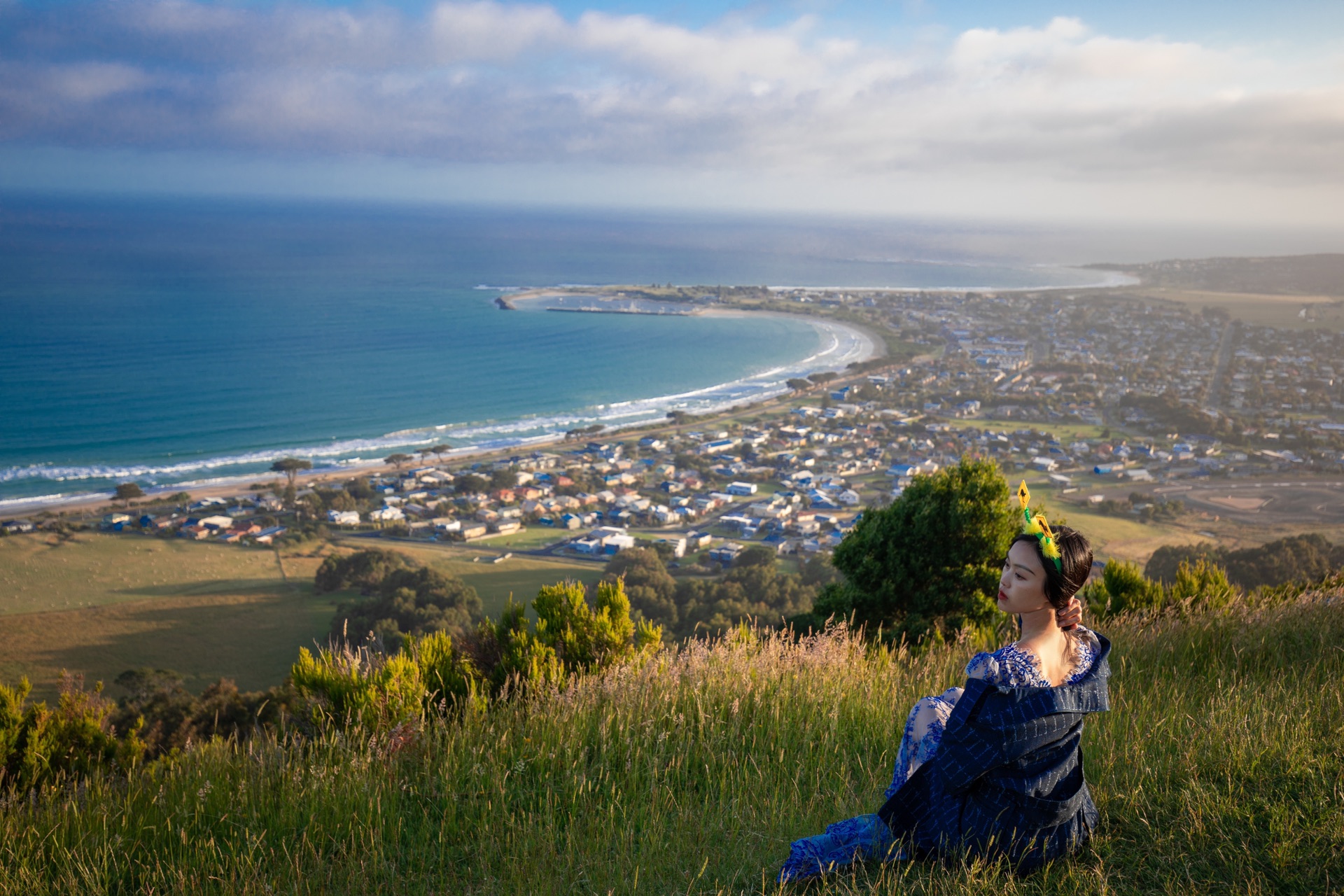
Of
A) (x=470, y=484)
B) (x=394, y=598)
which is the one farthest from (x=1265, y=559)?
(x=470, y=484)

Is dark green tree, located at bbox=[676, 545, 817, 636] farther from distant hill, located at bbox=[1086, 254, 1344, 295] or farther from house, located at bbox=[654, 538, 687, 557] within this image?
distant hill, located at bbox=[1086, 254, 1344, 295]

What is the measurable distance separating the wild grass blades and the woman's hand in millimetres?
780

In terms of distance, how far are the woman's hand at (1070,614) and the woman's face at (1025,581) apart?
8 cm

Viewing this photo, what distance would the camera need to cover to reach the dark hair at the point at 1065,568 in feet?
7.91

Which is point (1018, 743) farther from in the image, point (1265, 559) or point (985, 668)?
point (1265, 559)

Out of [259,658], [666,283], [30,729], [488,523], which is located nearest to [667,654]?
[30,729]

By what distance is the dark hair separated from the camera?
95.0 inches

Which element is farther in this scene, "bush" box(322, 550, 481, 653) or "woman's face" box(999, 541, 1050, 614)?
"bush" box(322, 550, 481, 653)

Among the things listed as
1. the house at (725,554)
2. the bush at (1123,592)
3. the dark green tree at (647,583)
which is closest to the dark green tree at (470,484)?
Result: the dark green tree at (647,583)

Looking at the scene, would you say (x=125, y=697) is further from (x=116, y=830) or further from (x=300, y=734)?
(x=116, y=830)

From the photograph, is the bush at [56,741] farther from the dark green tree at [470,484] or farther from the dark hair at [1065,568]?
the dark green tree at [470,484]

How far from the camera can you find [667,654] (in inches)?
183

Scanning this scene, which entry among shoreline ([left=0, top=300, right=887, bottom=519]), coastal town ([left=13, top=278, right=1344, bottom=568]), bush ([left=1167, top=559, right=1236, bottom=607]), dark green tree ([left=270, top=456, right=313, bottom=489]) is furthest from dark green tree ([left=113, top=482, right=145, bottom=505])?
bush ([left=1167, top=559, right=1236, bottom=607])

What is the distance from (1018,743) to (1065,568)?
1.77 ft
